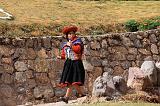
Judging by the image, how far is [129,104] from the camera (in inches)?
406

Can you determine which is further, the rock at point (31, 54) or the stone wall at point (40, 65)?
the rock at point (31, 54)

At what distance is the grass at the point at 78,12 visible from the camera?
16.9 m

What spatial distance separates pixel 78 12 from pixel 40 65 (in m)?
5.26

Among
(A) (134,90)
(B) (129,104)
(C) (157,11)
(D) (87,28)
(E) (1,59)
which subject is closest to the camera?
(B) (129,104)

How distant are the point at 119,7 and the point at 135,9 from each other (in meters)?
0.74

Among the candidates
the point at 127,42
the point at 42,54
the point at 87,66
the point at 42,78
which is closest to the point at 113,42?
the point at 127,42

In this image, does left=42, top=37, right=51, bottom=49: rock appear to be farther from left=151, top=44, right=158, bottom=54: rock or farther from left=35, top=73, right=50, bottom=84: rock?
left=151, top=44, right=158, bottom=54: rock

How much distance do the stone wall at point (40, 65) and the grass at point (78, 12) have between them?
1.39m

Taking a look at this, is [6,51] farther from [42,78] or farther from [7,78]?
[42,78]

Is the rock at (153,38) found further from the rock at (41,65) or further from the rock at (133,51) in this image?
the rock at (41,65)

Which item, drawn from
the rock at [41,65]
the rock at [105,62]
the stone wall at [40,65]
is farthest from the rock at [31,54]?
the rock at [105,62]

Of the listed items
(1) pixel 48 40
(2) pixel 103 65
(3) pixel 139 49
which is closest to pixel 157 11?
(3) pixel 139 49

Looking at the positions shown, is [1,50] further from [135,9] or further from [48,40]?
[135,9]

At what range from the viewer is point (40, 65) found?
562 inches
